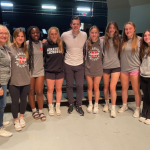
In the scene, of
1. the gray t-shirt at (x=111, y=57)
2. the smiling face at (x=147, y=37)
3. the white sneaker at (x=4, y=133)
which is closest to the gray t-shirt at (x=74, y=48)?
the gray t-shirt at (x=111, y=57)

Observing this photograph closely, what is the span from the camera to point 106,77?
2641 millimetres

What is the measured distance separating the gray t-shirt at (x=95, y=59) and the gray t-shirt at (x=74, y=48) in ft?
0.39

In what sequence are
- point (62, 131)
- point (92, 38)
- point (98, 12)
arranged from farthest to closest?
point (98, 12)
point (92, 38)
point (62, 131)

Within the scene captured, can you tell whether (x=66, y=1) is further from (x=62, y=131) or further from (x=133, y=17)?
(x=62, y=131)

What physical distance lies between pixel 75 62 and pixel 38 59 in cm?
59

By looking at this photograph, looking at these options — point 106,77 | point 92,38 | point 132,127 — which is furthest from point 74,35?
point 132,127

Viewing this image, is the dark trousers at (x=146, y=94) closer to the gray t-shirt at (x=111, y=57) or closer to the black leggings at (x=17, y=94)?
the gray t-shirt at (x=111, y=57)

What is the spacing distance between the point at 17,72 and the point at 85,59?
1108mm

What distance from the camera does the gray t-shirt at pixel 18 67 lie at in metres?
2.06

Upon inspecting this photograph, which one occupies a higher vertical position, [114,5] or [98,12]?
[98,12]

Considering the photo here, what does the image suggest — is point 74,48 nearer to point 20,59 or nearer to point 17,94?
point 20,59

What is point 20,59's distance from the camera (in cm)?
209

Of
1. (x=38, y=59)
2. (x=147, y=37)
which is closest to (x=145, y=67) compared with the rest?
(x=147, y=37)

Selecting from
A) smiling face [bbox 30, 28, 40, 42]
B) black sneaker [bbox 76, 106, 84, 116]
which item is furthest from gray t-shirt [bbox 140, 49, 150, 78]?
smiling face [bbox 30, 28, 40, 42]
